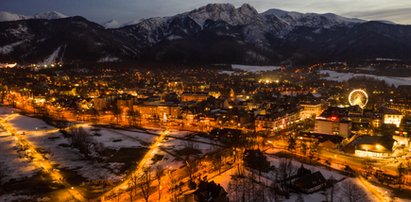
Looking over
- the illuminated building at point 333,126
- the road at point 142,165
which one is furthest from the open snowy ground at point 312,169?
the illuminated building at point 333,126

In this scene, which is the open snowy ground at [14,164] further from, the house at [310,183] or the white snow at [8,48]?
the white snow at [8,48]

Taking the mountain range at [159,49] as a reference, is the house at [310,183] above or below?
below

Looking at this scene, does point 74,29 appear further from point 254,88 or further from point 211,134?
point 211,134

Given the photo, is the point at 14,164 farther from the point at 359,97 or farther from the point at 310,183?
the point at 359,97

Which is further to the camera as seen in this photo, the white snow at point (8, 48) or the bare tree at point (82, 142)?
the white snow at point (8, 48)

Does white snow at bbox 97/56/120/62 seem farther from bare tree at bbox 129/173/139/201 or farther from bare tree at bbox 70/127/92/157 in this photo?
bare tree at bbox 129/173/139/201

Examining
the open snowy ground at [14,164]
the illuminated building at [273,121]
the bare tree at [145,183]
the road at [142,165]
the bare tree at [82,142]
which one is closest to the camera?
the bare tree at [145,183]
